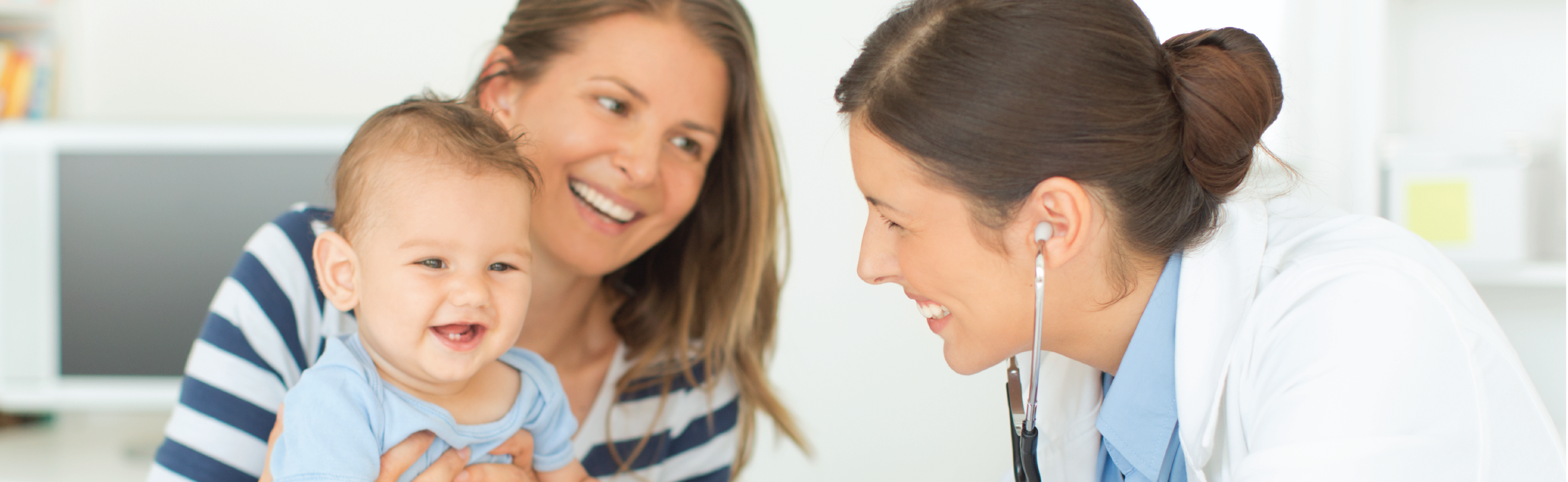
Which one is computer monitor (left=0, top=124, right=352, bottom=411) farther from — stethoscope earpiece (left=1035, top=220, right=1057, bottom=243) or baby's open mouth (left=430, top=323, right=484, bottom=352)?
stethoscope earpiece (left=1035, top=220, right=1057, bottom=243)

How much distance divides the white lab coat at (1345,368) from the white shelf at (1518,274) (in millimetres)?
1148

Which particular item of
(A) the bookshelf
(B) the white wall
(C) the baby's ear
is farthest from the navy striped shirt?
(A) the bookshelf

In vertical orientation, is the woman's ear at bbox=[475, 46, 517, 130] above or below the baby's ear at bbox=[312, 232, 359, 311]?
above

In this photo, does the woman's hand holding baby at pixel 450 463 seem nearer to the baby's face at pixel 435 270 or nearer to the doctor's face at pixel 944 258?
the baby's face at pixel 435 270

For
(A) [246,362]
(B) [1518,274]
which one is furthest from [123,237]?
(B) [1518,274]

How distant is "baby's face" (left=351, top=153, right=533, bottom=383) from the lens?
981 mm

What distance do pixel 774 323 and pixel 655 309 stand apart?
0.22m

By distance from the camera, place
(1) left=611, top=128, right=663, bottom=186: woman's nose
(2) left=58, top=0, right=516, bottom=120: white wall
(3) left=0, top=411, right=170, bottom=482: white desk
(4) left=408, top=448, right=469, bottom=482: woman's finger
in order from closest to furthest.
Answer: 1. (4) left=408, top=448, right=469, bottom=482: woman's finger
2. (1) left=611, top=128, right=663, bottom=186: woman's nose
3. (3) left=0, top=411, right=170, bottom=482: white desk
4. (2) left=58, top=0, right=516, bottom=120: white wall

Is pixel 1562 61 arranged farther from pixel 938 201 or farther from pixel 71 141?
pixel 71 141

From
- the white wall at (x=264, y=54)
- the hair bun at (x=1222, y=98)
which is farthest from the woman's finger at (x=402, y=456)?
the white wall at (x=264, y=54)

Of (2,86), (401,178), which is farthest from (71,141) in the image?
Answer: (401,178)

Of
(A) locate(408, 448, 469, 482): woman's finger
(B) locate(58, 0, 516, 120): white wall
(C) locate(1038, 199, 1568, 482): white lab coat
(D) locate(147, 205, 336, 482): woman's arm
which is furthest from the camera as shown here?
(B) locate(58, 0, 516, 120): white wall

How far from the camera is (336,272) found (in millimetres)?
1030

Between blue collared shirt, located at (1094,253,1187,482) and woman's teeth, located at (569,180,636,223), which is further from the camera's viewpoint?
woman's teeth, located at (569,180,636,223)
